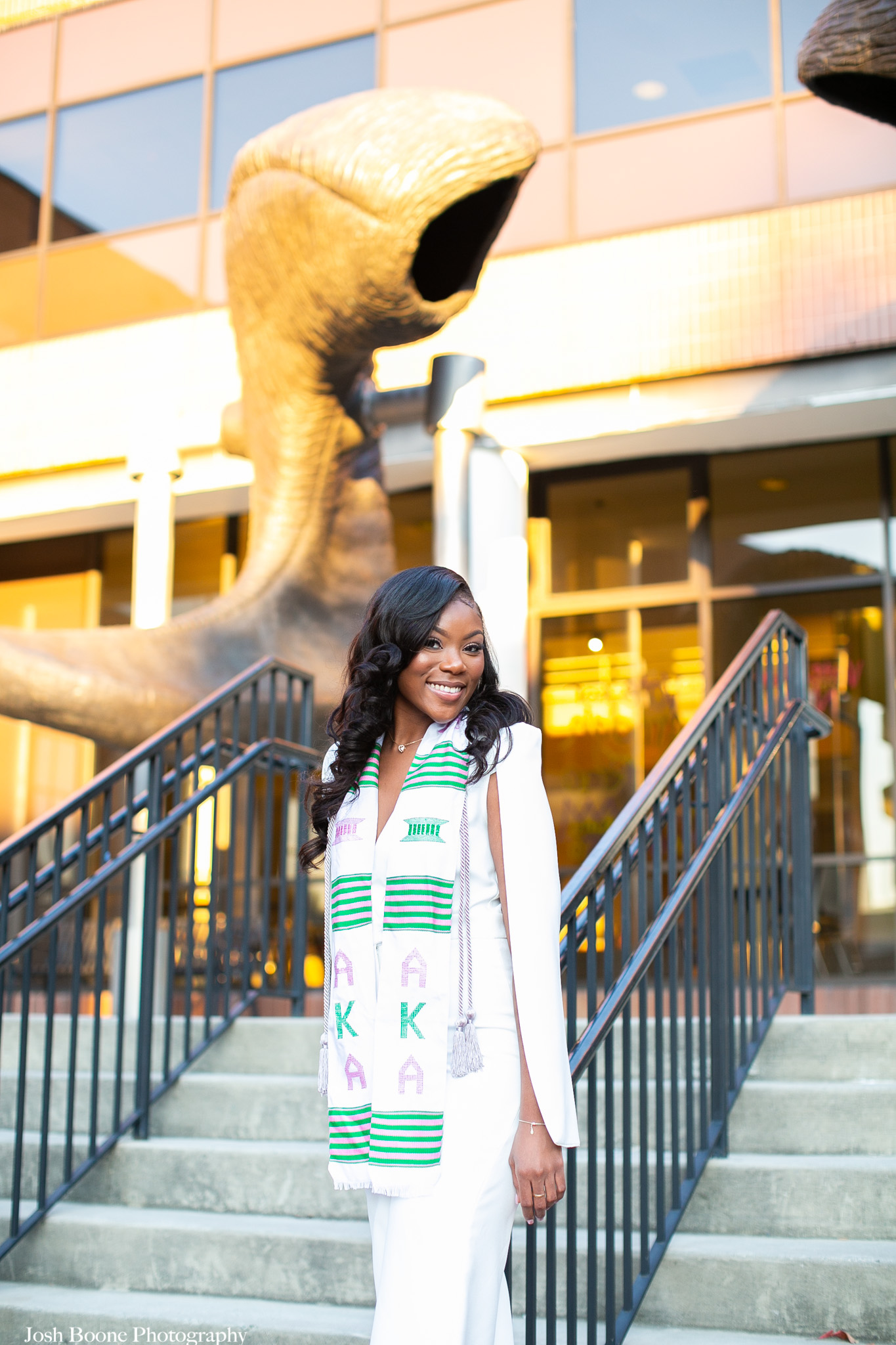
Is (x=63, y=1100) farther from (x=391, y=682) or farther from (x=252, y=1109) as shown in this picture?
(x=391, y=682)

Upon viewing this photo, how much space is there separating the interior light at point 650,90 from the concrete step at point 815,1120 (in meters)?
8.02

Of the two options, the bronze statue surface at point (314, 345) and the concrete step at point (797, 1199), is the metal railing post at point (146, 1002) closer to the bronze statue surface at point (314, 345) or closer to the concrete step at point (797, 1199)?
the bronze statue surface at point (314, 345)

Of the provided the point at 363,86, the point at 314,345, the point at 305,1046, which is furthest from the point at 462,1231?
the point at 363,86

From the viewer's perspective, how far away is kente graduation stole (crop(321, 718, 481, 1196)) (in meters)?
2.09

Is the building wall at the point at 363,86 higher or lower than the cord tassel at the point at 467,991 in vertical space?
higher

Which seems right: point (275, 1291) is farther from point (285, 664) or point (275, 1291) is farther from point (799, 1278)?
point (285, 664)

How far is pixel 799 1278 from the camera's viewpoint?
3.18m

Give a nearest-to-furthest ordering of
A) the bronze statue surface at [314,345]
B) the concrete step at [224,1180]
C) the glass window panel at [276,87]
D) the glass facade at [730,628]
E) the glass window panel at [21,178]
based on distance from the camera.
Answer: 1. the concrete step at [224,1180]
2. the bronze statue surface at [314,345]
3. the glass facade at [730,628]
4. the glass window panel at [276,87]
5. the glass window panel at [21,178]

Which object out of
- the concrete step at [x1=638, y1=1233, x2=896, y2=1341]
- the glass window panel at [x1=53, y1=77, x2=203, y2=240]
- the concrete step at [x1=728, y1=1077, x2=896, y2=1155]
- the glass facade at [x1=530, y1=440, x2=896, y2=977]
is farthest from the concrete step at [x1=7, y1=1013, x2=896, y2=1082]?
the glass window panel at [x1=53, y1=77, x2=203, y2=240]

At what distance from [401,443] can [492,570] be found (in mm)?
2500

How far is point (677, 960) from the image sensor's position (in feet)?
12.3

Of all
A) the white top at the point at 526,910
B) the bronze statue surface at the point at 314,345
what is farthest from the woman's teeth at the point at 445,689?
the bronze statue surface at the point at 314,345

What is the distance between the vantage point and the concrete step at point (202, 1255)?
11.8 feet

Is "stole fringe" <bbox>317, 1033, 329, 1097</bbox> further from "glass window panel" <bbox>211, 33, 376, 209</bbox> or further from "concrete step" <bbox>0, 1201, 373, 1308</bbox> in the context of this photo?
"glass window panel" <bbox>211, 33, 376, 209</bbox>
